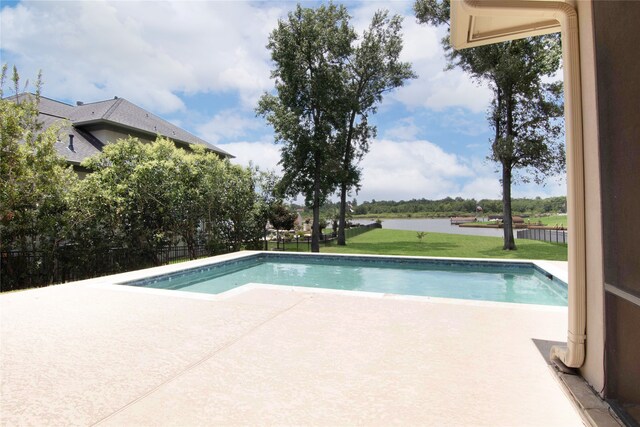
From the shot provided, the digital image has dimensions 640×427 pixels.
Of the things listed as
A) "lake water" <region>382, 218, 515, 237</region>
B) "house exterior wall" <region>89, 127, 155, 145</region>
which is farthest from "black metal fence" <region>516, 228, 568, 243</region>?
"house exterior wall" <region>89, 127, 155, 145</region>

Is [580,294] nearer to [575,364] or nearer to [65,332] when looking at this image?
[575,364]

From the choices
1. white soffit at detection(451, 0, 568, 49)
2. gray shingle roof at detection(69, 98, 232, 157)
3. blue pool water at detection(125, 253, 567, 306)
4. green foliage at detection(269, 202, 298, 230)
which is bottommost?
blue pool water at detection(125, 253, 567, 306)

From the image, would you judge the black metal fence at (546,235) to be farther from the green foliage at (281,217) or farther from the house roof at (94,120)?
the house roof at (94,120)

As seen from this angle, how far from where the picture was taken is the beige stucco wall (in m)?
2.29

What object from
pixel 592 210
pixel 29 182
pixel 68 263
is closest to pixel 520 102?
pixel 592 210

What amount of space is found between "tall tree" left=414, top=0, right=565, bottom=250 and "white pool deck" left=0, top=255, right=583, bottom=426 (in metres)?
12.8

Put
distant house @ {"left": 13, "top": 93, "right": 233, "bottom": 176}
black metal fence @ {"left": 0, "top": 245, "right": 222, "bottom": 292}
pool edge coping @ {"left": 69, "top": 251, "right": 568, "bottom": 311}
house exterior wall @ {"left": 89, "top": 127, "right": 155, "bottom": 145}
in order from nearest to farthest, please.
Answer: pool edge coping @ {"left": 69, "top": 251, "right": 568, "bottom": 311}, black metal fence @ {"left": 0, "top": 245, "right": 222, "bottom": 292}, distant house @ {"left": 13, "top": 93, "right": 233, "bottom": 176}, house exterior wall @ {"left": 89, "top": 127, "right": 155, "bottom": 145}

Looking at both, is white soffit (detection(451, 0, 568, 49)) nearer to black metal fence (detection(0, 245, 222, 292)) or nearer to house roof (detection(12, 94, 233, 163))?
black metal fence (detection(0, 245, 222, 292))

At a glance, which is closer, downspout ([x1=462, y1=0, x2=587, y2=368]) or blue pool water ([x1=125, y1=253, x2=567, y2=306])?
downspout ([x1=462, y1=0, x2=587, y2=368])

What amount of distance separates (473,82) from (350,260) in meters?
12.0

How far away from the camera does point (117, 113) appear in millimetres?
16094

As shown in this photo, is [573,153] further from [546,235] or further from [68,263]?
[546,235]

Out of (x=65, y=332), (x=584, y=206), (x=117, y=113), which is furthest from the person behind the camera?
(x=117, y=113)

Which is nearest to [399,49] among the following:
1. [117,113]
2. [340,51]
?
[340,51]
